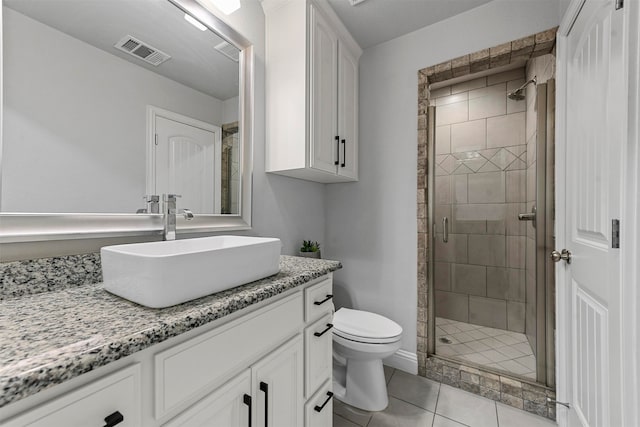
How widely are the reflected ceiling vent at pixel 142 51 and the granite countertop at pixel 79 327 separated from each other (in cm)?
89

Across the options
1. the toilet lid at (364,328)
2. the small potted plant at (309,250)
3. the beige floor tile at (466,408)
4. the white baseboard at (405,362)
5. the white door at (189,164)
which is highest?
the white door at (189,164)

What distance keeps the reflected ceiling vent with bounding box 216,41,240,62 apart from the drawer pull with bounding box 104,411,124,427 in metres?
1.55

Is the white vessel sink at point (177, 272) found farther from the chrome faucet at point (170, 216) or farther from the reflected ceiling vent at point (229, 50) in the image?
the reflected ceiling vent at point (229, 50)

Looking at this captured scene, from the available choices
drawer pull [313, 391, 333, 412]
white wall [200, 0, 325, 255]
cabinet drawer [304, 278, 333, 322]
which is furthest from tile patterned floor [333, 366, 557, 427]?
white wall [200, 0, 325, 255]

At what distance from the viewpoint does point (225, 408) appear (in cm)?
72

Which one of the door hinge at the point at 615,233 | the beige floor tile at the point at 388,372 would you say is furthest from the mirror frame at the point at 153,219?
the door hinge at the point at 615,233

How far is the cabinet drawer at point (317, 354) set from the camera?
1054 mm

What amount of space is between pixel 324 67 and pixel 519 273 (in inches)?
88.8

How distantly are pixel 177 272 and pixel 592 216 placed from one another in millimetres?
1487

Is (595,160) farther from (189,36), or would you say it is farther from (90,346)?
(189,36)

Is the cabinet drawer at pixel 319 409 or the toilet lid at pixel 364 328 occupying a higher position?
the toilet lid at pixel 364 328

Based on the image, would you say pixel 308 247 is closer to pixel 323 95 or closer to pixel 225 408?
pixel 323 95

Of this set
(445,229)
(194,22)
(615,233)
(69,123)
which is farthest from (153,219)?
(445,229)

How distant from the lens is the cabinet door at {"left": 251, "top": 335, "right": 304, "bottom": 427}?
2.71ft
